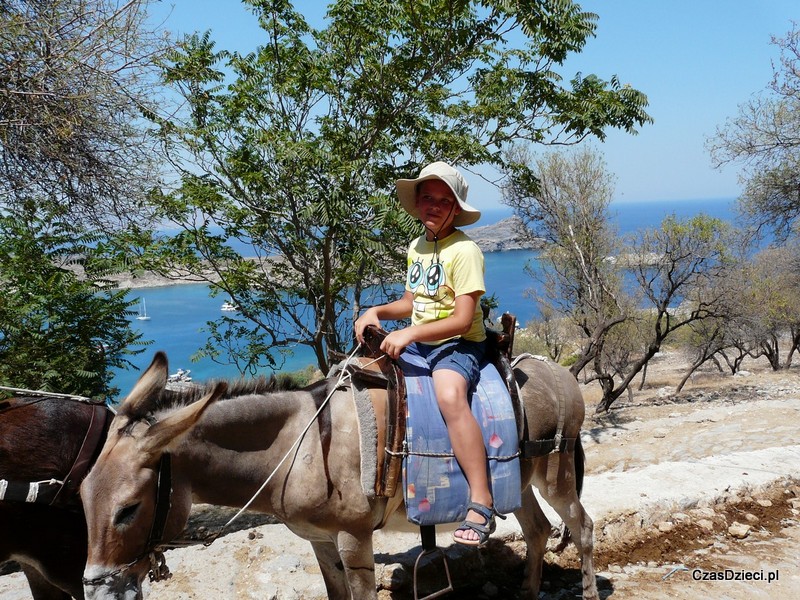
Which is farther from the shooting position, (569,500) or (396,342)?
(569,500)

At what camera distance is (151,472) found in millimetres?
2326

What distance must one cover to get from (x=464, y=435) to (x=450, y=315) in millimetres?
629

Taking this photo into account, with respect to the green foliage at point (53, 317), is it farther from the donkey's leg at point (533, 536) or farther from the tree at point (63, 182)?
the donkey's leg at point (533, 536)

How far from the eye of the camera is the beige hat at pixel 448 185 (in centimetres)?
307

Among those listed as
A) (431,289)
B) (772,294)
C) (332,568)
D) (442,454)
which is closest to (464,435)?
(442,454)

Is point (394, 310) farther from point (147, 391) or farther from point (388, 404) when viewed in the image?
point (147, 391)

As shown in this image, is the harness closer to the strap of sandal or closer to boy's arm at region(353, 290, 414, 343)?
boy's arm at region(353, 290, 414, 343)

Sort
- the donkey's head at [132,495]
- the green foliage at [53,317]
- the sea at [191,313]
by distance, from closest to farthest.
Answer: the donkey's head at [132,495], the green foliage at [53,317], the sea at [191,313]

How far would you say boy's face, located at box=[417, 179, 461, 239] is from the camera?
3.12 metres

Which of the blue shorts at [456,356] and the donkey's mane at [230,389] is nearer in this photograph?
the donkey's mane at [230,389]

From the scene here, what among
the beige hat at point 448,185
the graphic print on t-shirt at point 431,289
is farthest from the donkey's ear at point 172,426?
the beige hat at point 448,185

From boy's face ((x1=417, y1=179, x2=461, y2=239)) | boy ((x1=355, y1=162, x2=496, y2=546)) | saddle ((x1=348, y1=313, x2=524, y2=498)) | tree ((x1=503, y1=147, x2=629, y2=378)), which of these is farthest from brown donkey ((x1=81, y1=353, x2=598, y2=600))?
tree ((x1=503, y1=147, x2=629, y2=378))

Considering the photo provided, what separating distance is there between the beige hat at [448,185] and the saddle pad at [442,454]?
0.87 m

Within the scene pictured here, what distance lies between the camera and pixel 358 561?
2.81m
